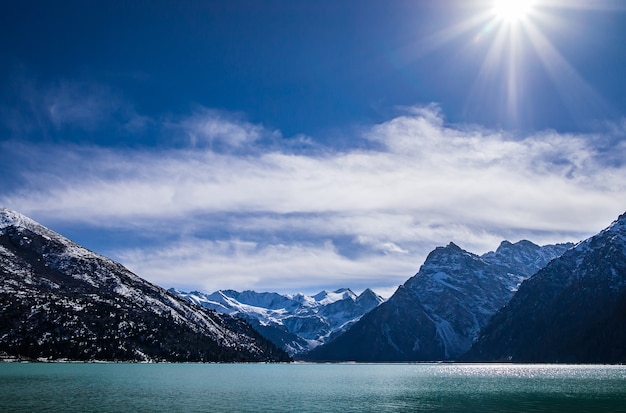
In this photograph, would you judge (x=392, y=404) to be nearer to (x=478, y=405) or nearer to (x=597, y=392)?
(x=478, y=405)

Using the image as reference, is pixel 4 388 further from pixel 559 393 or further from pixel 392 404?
pixel 559 393

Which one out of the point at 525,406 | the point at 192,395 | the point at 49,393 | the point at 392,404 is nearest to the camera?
the point at 525,406

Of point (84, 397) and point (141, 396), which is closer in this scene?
point (84, 397)

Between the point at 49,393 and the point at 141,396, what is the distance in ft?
63.3

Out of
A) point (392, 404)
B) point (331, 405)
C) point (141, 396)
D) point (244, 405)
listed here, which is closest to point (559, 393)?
point (392, 404)

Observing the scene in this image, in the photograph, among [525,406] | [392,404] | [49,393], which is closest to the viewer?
[525,406]

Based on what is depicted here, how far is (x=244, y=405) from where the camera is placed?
98562 mm

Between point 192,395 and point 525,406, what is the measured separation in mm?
70860

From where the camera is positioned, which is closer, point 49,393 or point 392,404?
point 392,404

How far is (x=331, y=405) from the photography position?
100250mm

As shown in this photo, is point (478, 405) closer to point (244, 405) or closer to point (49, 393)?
point (244, 405)

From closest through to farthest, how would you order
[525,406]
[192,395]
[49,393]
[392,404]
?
[525,406] → [392,404] → [49,393] → [192,395]

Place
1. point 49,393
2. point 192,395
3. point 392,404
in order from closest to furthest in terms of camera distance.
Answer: point 392,404 → point 49,393 → point 192,395

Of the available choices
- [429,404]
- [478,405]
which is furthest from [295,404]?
[478,405]
